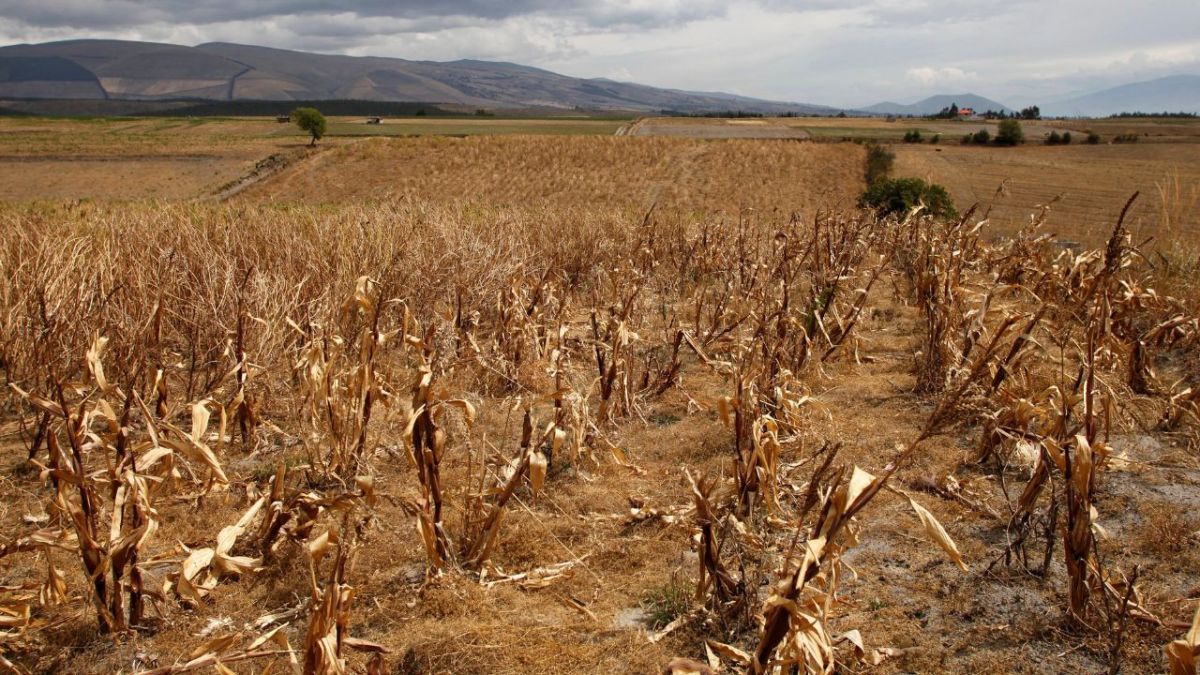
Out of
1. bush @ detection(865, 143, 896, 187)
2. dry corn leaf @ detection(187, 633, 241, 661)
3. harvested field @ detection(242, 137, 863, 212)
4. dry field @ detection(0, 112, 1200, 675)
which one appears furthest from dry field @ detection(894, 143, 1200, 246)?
dry corn leaf @ detection(187, 633, 241, 661)

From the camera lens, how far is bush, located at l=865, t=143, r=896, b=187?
4148 cm

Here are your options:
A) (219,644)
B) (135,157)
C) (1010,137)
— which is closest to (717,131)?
(1010,137)

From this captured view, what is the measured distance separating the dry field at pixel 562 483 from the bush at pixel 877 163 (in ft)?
117

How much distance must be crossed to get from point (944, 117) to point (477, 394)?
12453 cm

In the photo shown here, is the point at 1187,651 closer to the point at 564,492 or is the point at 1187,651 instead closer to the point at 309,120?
the point at 564,492

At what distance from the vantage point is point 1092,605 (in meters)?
3.00

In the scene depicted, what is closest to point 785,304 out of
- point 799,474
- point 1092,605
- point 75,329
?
point 799,474

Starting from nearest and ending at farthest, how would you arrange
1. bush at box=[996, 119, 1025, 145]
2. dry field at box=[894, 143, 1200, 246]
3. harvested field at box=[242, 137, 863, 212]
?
dry field at box=[894, 143, 1200, 246] → harvested field at box=[242, 137, 863, 212] → bush at box=[996, 119, 1025, 145]

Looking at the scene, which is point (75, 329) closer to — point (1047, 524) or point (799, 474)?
point (799, 474)

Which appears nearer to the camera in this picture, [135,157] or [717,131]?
[135,157]

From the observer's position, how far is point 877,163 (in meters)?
Answer: 45.3

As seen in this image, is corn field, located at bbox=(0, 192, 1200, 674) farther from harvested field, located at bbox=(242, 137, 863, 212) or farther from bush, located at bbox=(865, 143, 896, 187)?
bush, located at bbox=(865, 143, 896, 187)

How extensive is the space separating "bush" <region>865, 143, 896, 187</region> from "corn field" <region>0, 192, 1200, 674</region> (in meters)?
37.0

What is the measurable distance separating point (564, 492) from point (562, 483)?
108 millimetres
